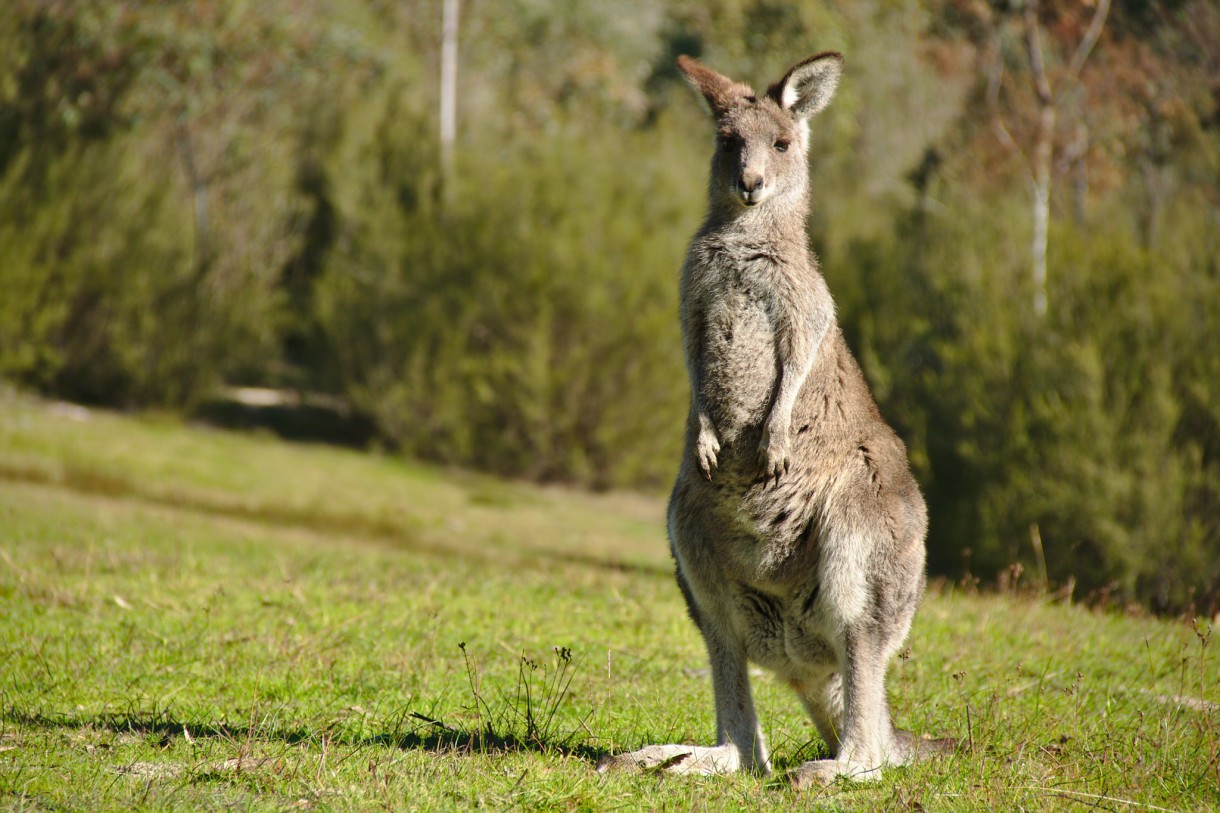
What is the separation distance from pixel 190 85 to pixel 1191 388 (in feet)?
52.3

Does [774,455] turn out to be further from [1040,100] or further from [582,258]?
[582,258]

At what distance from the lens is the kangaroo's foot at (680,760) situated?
3.86 metres

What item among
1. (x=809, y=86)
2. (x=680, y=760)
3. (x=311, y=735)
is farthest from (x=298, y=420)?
(x=680, y=760)

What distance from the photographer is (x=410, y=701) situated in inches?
181

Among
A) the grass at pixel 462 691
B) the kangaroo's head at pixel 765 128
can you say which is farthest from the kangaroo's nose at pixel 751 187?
the grass at pixel 462 691

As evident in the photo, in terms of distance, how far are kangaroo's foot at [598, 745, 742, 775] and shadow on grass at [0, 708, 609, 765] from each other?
0.31 ft

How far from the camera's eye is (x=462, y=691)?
494cm

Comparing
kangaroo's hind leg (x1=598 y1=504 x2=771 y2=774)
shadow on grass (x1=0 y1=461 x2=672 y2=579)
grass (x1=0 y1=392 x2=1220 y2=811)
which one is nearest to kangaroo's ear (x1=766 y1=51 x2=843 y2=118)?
kangaroo's hind leg (x1=598 y1=504 x2=771 y2=774)

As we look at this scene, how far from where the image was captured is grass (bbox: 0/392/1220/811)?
362 centimetres

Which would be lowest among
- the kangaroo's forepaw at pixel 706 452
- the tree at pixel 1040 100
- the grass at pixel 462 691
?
the grass at pixel 462 691

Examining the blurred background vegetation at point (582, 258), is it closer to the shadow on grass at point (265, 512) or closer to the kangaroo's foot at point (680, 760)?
the shadow on grass at point (265, 512)

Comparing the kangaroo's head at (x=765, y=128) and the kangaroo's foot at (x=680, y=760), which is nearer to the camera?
the kangaroo's foot at (x=680, y=760)

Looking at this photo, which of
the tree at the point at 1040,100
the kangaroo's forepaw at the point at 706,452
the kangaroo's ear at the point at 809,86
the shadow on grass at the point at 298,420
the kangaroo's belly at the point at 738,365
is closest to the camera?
the kangaroo's forepaw at the point at 706,452

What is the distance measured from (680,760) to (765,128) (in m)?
2.11
